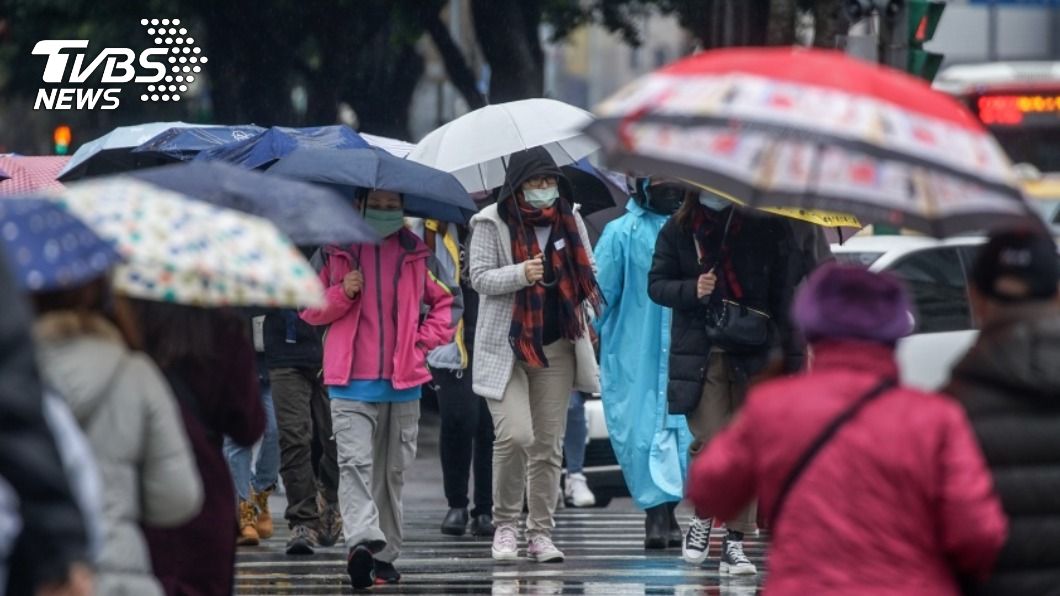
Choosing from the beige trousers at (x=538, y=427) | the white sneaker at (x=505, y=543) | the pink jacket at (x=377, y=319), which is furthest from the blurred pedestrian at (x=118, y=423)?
the white sneaker at (x=505, y=543)

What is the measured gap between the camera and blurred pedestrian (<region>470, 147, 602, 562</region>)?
1016cm

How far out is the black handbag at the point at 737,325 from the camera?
31.6ft

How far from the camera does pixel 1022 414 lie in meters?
4.71

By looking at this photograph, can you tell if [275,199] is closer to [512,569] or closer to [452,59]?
[512,569]

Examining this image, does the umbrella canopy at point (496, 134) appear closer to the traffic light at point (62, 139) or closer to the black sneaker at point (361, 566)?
the black sneaker at point (361, 566)

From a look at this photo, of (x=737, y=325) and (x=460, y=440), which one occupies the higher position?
(x=737, y=325)

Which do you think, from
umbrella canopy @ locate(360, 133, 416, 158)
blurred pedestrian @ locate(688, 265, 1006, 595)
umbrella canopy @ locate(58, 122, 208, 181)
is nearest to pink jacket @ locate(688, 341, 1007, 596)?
blurred pedestrian @ locate(688, 265, 1006, 595)

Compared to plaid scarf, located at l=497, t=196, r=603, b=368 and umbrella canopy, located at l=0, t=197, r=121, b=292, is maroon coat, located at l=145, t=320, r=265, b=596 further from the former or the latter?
plaid scarf, located at l=497, t=196, r=603, b=368

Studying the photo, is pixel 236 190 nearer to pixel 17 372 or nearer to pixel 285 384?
pixel 17 372

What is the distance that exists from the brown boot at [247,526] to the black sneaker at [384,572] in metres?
1.88

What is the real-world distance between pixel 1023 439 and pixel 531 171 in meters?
5.62

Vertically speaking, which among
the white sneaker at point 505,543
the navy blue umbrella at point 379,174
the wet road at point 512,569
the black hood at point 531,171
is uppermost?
the black hood at point 531,171

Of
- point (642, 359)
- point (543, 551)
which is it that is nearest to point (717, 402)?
point (642, 359)

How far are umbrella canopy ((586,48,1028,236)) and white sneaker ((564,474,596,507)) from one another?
8573mm
